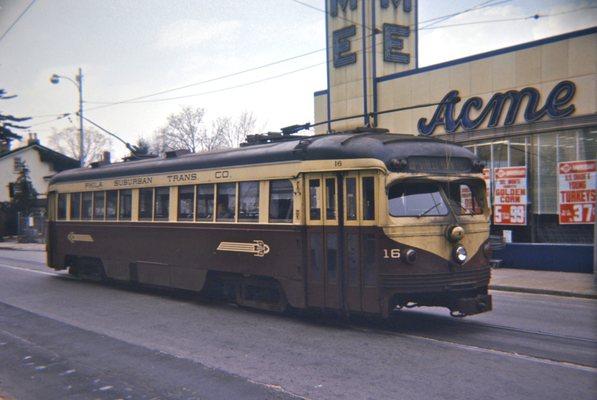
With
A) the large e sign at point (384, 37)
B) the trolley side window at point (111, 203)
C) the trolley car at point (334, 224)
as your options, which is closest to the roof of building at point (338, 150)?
the trolley car at point (334, 224)

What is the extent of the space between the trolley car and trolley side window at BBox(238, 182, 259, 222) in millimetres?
19

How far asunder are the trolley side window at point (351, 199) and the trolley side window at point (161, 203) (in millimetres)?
4999

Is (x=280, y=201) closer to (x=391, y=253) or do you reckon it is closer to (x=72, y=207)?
(x=391, y=253)

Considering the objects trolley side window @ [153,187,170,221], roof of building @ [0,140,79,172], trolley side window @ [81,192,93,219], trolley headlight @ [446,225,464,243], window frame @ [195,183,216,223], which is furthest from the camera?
roof of building @ [0,140,79,172]

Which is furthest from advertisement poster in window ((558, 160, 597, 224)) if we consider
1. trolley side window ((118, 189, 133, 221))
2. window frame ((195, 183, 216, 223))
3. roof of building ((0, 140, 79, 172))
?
roof of building ((0, 140, 79, 172))

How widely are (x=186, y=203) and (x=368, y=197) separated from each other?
4655 millimetres

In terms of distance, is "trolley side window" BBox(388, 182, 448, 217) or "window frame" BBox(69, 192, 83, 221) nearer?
"trolley side window" BBox(388, 182, 448, 217)

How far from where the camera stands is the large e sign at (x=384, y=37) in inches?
922

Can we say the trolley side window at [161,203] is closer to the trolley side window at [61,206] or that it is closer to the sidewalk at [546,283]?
the trolley side window at [61,206]

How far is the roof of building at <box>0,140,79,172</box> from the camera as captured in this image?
52344 millimetres

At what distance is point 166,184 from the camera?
41.3 ft

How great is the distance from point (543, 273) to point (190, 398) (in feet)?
44.2

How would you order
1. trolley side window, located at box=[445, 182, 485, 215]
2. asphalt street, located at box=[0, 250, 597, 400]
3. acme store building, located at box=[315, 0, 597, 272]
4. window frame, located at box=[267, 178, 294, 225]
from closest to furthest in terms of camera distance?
asphalt street, located at box=[0, 250, 597, 400] → trolley side window, located at box=[445, 182, 485, 215] → window frame, located at box=[267, 178, 294, 225] → acme store building, located at box=[315, 0, 597, 272]

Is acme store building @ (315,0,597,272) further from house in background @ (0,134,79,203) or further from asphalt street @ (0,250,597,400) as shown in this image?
house in background @ (0,134,79,203)
